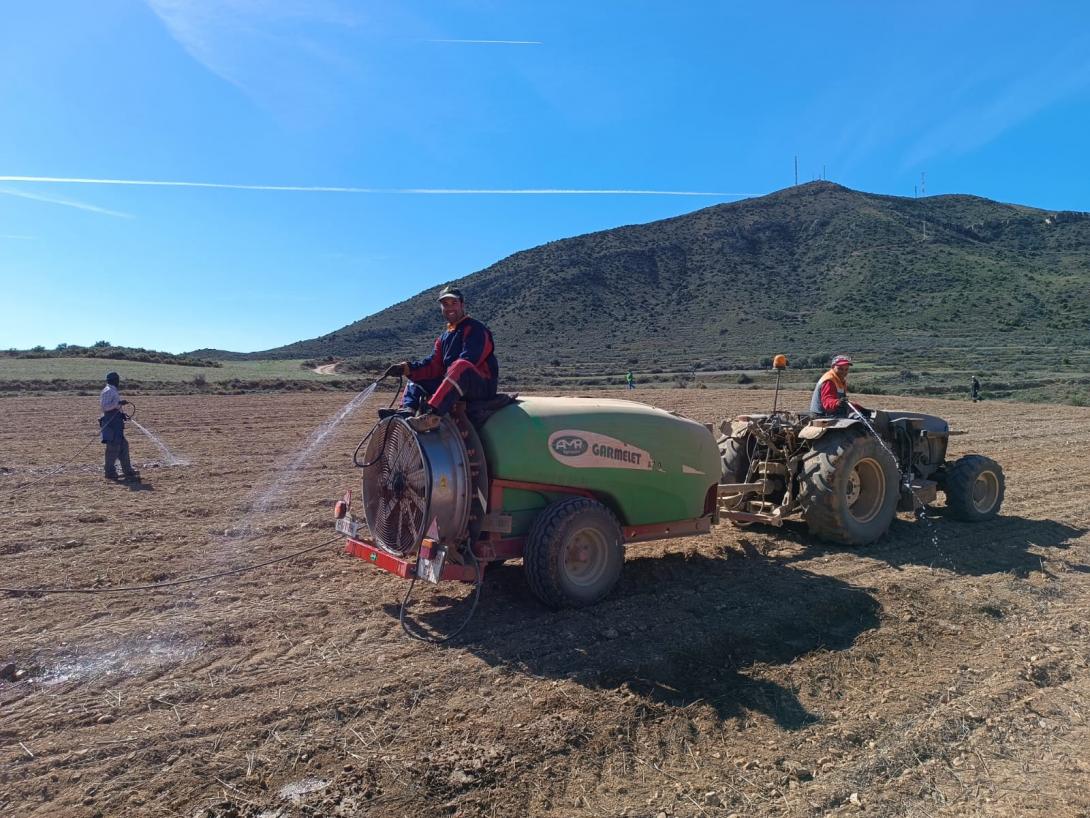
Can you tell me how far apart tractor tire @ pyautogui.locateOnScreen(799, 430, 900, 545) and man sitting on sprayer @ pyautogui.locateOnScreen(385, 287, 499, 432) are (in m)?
3.56

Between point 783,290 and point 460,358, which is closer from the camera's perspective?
point 460,358

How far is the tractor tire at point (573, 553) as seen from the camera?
5488 mm

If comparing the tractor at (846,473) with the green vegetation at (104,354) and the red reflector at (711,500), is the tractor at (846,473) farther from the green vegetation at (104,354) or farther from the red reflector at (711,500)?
the green vegetation at (104,354)

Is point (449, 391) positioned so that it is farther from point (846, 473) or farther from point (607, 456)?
point (846, 473)

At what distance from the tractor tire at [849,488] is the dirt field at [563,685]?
0.77 feet

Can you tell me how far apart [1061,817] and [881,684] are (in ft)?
4.14

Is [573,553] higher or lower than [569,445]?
lower

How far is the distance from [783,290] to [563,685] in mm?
70218

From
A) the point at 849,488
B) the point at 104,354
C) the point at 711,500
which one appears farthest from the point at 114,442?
the point at 104,354

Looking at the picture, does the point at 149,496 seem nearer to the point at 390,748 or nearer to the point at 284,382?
the point at 390,748

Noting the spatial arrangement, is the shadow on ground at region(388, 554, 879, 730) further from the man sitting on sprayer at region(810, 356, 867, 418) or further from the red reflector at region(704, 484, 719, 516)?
the man sitting on sprayer at region(810, 356, 867, 418)

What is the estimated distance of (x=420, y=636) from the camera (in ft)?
17.3

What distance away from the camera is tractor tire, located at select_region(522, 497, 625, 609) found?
549 cm

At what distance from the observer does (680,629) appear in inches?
213
